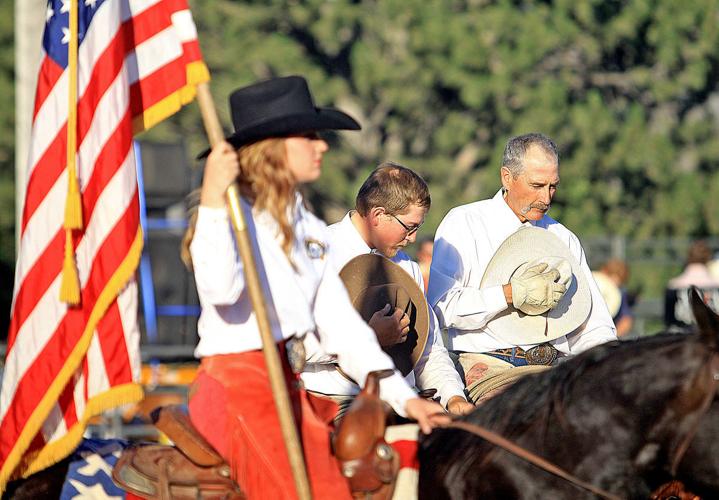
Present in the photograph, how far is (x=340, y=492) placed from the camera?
468cm

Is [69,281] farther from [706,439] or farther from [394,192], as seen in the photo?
[706,439]

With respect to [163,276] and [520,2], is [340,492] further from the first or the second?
[520,2]

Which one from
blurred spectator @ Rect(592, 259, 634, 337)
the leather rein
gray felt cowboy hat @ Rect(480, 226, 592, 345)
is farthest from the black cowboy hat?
blurred spectator @ Rect(592, 259, 634, 337)

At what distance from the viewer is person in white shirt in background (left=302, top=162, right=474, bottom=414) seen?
249 inches

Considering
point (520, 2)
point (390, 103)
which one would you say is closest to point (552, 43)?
point (520, 2)

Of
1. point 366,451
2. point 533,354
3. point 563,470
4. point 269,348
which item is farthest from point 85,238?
point 533,354

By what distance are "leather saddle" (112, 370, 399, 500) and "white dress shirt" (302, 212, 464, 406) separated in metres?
1.38

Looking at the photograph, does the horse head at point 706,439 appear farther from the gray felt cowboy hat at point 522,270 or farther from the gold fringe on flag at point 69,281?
the gold fringe on flag at point 69,281

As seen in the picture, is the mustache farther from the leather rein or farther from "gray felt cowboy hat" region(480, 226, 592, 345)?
the leather rein

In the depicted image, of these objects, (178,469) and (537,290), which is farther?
(537,290)

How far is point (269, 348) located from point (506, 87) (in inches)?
688

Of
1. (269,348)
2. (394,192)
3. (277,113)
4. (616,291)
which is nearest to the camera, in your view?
(269,348)

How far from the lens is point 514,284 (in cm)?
630

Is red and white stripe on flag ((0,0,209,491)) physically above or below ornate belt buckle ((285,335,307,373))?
above
